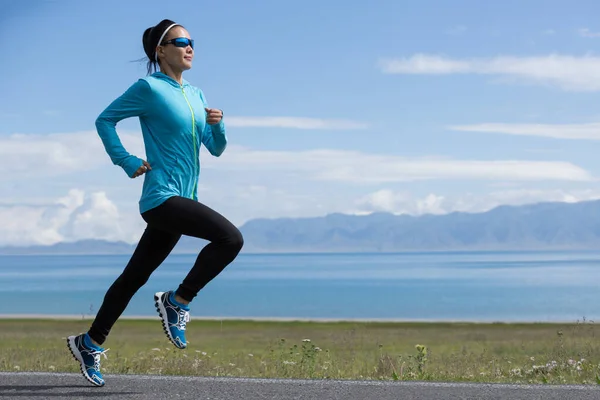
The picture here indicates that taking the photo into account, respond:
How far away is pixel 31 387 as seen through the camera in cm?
609

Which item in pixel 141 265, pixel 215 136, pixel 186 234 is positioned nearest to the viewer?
pixel 186 234

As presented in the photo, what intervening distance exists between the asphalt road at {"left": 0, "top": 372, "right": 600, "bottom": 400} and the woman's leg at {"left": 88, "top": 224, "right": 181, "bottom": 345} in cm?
56

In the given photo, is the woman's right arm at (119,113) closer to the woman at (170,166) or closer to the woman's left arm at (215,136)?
the woman at (170,166)

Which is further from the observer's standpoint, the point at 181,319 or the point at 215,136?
the point at 215,136

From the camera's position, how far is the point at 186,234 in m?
5.30

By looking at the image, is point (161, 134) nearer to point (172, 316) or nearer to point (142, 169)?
point (142, 169)

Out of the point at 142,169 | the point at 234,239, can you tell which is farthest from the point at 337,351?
the point at 142,169

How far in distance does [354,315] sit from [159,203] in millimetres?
70560

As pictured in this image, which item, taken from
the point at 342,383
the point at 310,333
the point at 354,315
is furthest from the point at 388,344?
the point at 354,315

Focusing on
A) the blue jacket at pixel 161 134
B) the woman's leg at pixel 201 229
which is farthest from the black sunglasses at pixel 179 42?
the woman's leg at pixel 201 229

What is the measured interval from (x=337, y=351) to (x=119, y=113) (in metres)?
19.6

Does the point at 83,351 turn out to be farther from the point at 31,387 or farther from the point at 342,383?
the point at 342,383

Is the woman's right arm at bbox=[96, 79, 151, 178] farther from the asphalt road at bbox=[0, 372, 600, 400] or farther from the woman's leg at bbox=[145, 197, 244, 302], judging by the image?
the asphalt road at bbox=[0, 372, 600, 400]

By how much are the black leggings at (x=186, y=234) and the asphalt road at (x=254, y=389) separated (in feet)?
2.13
